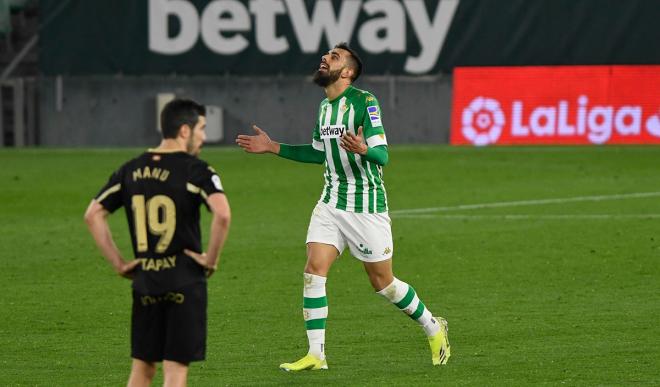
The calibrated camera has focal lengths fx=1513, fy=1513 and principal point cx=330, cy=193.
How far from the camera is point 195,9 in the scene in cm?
2814

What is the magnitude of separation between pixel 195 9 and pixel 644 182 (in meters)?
9.55

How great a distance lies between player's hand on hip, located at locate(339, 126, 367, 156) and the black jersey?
210cm

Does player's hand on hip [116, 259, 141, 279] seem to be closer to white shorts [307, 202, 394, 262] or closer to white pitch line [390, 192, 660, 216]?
white shorts [307, 202, 394, 262]

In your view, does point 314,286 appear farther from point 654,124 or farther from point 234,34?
point 234,34

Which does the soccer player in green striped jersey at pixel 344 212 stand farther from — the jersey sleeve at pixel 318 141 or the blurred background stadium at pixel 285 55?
the blurred background stadium at pixel 285 55

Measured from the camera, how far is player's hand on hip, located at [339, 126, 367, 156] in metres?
9.50

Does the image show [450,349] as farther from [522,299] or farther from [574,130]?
[574,130]

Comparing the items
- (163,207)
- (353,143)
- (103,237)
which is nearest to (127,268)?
(103,237)

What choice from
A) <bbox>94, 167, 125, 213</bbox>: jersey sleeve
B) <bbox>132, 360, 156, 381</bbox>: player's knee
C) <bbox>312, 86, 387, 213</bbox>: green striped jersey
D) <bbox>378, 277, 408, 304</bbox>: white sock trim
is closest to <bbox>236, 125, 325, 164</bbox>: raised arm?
<bbox>312, 86, 387, 213</bbox>: green striped jersey

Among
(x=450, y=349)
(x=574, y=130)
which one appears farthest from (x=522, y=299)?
(x=574, y=130)

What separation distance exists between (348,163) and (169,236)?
302cm

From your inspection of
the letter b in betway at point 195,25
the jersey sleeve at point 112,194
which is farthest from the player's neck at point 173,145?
the letter b in betway at point 195,25

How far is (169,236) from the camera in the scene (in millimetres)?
7512

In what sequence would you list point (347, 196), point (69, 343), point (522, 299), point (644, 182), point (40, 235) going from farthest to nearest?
point (644, 182) → point (40, 235) → point (522, 299) → point (69, 343) → point (347, 196)
